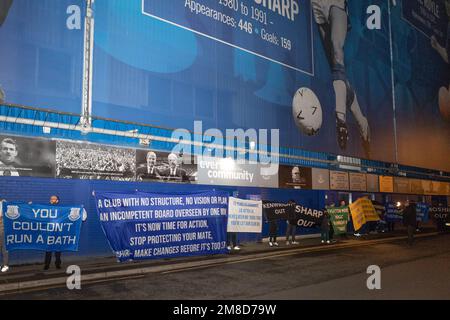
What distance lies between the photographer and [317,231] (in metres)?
22.0

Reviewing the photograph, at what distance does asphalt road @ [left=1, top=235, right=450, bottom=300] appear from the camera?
25.7 feet

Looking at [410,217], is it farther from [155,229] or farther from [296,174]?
[155,229]

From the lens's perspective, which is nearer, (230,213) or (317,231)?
(230,213)

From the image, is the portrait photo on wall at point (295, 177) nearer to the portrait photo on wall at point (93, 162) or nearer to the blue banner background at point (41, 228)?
the portrait photo on wall at point (93, 162)

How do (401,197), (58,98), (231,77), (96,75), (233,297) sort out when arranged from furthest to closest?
(401,197) → (231,77) → (96,75) → (58,98) → (233,297)

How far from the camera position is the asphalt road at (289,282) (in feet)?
25.7

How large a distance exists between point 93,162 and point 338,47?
60.3 ft

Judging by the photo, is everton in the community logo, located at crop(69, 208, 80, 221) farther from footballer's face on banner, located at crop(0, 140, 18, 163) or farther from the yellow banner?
the yellow banner

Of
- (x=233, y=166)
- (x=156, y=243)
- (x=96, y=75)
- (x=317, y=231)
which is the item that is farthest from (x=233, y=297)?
(x=317, y=231)

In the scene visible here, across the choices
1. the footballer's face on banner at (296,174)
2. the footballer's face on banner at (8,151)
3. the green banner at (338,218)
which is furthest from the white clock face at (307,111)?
the footballer's face on banner at (8,151)

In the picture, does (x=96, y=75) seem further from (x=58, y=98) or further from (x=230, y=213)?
(x=230, y=213)

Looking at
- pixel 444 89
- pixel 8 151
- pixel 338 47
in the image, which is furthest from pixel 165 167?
pixel 444 89

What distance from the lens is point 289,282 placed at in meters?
9.09
